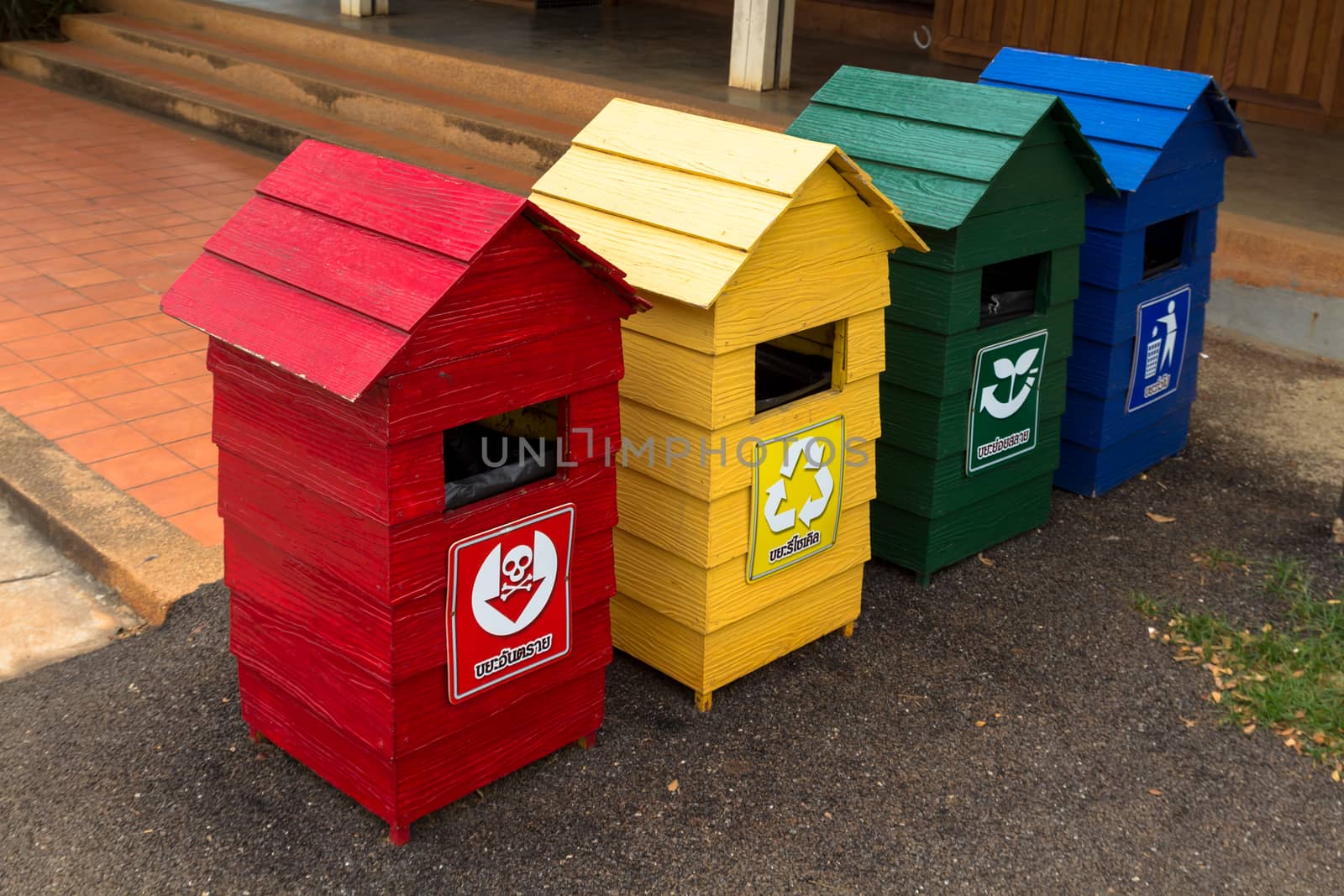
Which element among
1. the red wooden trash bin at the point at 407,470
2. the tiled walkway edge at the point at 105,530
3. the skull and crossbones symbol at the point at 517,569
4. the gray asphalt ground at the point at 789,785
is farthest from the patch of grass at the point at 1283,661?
the tiled walkway edge at the point at 105,530

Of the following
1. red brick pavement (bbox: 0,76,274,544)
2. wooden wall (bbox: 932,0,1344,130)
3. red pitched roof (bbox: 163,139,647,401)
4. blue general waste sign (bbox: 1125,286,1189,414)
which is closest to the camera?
red pitched roof (bbox: 163,139,647,401)

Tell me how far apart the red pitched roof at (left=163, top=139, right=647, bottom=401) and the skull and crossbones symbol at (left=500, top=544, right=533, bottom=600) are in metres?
0.67

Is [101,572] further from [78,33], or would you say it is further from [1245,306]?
[78,33]

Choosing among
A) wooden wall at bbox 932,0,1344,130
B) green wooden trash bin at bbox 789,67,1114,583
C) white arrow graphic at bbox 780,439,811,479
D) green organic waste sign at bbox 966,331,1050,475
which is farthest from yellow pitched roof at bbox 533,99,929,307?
wooden wall at bbox 932,0,1344,130

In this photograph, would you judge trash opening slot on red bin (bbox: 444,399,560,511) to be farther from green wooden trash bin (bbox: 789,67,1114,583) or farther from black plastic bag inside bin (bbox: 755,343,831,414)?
green wooden trash bin (bbox: 789,67,1114,583)

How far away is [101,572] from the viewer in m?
4.43

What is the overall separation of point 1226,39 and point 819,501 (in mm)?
7368

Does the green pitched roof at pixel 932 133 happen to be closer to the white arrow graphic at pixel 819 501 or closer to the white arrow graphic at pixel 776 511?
the white arrow graphic at pixel 819 501

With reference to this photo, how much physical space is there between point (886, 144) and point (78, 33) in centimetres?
1217

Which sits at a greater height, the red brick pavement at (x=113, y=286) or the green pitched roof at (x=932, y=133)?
the green pitched roof at (x=932, y=133)

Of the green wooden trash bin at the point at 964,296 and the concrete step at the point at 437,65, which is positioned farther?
the concrete step at the point at 437,65

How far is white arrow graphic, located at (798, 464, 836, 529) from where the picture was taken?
3.82 m

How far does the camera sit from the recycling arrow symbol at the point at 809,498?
146 inches

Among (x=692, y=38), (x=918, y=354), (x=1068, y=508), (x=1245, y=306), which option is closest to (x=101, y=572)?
(x=918, y=354)
